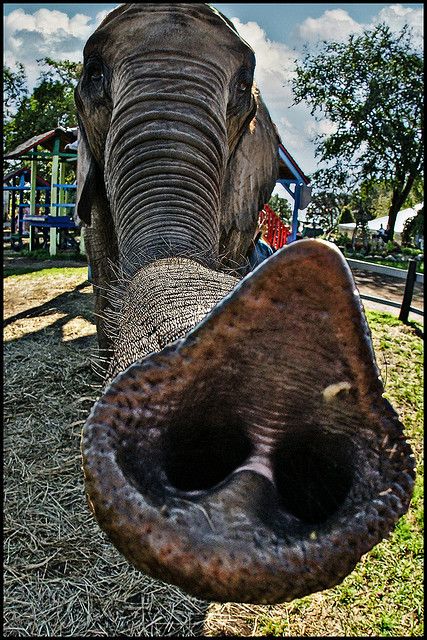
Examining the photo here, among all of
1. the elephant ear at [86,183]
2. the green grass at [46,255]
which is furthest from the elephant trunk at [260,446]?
the green grass at [46,255]

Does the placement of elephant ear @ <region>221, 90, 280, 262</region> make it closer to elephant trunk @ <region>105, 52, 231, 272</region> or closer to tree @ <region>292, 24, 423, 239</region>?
elephant trunk @ <region>105, 52, 231, 272</region>

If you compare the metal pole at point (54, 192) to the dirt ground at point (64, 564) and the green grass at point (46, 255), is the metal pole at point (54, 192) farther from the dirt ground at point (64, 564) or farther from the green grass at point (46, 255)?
the dirt ground at point (64, 564)

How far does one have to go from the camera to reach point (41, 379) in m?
5.67

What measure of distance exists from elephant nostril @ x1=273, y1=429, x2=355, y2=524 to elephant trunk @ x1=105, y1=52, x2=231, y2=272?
128 cm

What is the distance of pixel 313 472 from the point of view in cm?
103

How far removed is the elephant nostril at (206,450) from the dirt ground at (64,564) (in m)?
0.72

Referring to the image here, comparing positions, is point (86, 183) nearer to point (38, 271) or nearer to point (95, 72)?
point (95, 72)

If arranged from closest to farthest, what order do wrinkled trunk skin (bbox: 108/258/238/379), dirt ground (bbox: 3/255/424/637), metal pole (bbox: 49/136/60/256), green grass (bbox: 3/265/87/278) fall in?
wrinkled trunk skin (bbox: 108/258/238/379)
dirt ground (bbox: 3/255/424/637)
green grass (bbox: 3/265/87/278)
metal pole (bbox: 49/136/60/256)

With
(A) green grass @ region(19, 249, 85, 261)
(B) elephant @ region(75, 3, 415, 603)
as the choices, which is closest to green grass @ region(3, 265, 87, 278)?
(A) green grass @ region(19, 249, 85, 261)

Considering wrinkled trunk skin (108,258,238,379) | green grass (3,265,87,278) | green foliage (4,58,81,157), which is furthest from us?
green foliage (4,58,81,157)

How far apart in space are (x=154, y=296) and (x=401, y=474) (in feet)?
2.57

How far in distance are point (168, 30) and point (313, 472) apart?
260 cm

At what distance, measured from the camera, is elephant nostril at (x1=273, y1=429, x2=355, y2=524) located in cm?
98

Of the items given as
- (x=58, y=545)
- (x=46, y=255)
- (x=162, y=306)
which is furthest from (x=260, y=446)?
(x=46, y=255)
